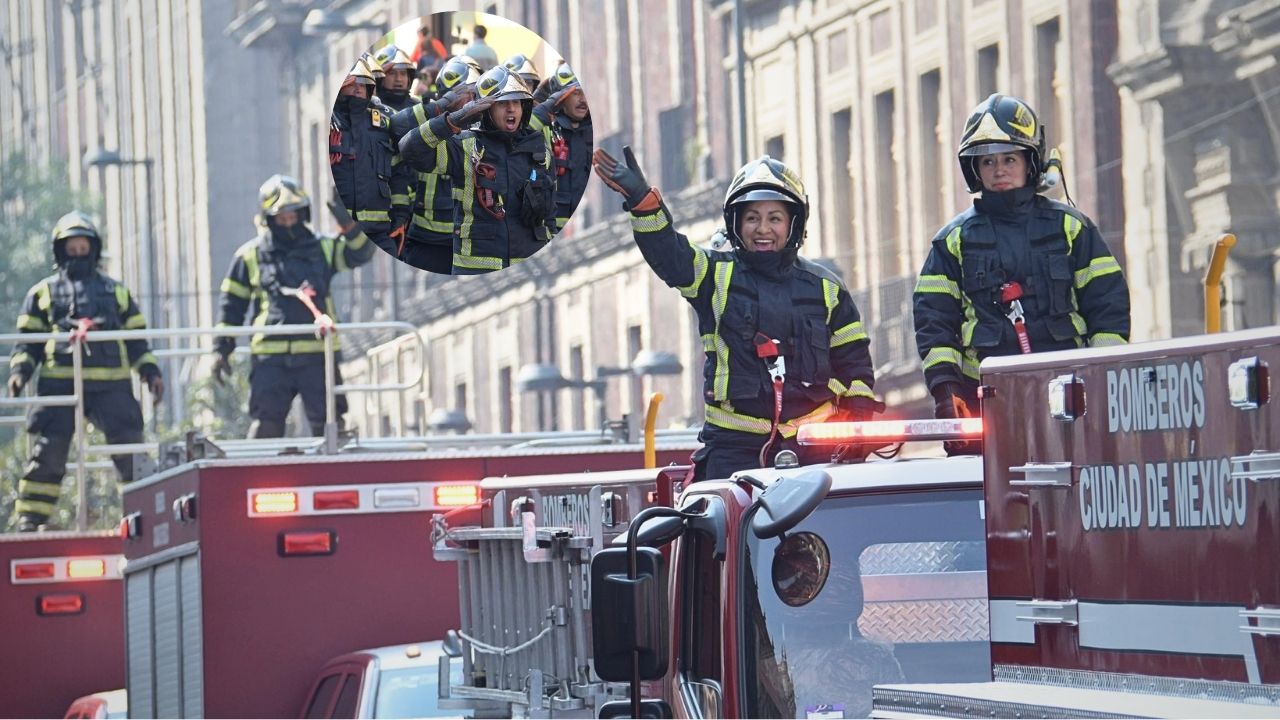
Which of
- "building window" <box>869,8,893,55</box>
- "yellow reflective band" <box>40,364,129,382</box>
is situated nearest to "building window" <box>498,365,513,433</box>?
"building window" <box>869,8,893,55</box>

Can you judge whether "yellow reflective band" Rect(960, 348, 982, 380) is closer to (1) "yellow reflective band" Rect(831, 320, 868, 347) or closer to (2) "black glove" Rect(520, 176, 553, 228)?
(1) "yellow reflective band" Rect(831, 320, 868, 347)

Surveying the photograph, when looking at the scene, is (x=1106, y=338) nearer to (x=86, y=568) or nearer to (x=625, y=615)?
(x=625, y=615)

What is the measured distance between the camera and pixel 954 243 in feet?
27.1

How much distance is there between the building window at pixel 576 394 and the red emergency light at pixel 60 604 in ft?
115

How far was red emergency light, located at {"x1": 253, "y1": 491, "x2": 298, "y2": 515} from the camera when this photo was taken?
11680mm

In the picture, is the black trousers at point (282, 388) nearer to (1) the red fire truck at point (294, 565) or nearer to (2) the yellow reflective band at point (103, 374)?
(2) the yellow reflective band at point (103, 374)

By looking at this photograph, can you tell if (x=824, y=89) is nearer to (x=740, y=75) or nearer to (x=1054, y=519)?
(x=740, y=75)

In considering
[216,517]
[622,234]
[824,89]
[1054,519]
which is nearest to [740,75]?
[824,89]

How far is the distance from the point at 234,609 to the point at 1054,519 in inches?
256

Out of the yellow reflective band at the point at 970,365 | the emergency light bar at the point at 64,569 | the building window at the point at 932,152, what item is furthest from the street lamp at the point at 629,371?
the yellow reflective band at the point at 970,365

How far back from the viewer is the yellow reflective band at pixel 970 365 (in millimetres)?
8273

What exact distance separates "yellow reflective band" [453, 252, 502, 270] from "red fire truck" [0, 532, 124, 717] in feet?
12.3

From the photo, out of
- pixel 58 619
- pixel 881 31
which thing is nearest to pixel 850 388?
pixel 58 619

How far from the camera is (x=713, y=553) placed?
21.4ft
